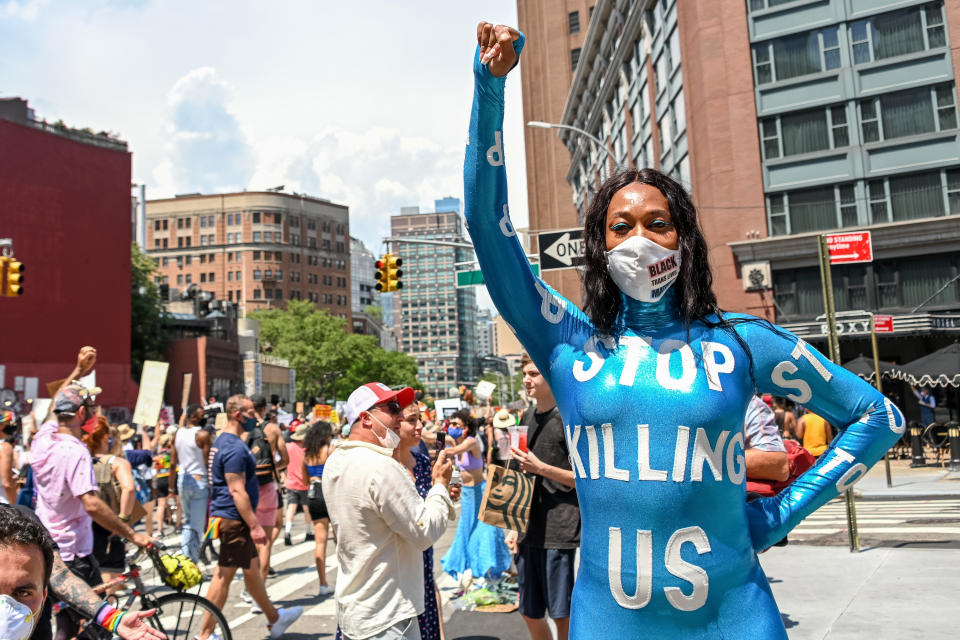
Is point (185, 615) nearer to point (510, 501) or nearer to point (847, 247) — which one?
point (510, 501)

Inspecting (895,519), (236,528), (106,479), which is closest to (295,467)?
(236,528)

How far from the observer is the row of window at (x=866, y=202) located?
1075 inches

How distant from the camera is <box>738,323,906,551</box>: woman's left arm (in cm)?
235

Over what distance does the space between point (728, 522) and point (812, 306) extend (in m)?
29.1

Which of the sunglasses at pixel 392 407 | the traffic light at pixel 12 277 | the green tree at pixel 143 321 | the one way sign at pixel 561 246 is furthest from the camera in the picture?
the green tree at pixel 143 321

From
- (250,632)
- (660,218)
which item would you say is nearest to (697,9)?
(250,632)

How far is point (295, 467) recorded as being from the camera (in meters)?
12.4

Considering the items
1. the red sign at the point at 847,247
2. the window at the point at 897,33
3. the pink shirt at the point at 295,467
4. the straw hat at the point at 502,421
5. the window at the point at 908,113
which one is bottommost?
the pink shirt at the point at 295,467

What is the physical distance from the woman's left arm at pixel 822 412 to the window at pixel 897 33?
29.9 meters

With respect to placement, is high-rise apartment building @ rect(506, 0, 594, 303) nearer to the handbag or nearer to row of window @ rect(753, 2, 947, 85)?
row of window @ rect(753, 2, 947, 85)

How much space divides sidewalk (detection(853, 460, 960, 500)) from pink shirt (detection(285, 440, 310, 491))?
8.35 metres

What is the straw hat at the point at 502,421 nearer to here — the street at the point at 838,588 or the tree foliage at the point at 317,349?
the street at the point at 838,588

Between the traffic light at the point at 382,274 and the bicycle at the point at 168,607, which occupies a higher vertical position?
the traffic light at the point at 382,274

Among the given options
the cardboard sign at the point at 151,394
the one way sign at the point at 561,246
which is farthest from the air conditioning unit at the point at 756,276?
the cardboard sign at the point at 151,394
